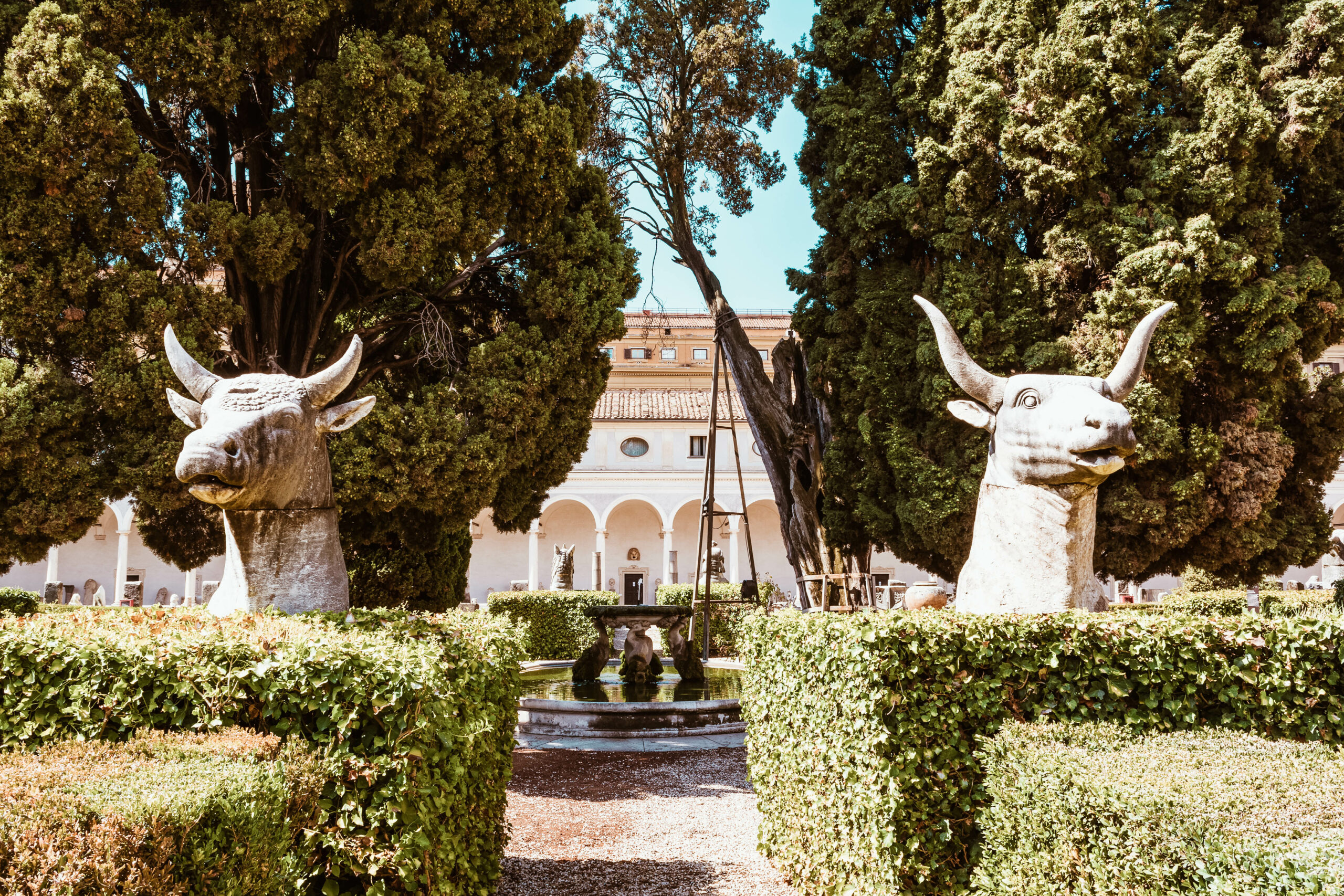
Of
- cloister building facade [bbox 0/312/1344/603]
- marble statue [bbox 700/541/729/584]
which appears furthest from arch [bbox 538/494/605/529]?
marble statue [bbox 700/541/729/584]

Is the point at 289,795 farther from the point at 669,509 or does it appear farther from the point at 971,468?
the point at 669,509

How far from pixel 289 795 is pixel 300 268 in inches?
316

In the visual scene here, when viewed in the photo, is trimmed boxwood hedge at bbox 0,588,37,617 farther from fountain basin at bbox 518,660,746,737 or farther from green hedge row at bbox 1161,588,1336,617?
green hedge row at bbox 1161,588,1336,617

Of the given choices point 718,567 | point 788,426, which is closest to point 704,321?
point 718,567

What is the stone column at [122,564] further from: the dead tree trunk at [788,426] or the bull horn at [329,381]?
the bull horn at [329,381]

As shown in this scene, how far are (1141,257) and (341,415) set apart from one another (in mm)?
8101

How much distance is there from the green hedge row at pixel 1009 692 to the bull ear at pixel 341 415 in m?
2.96

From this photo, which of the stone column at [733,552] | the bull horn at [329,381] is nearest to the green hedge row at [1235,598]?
the stone column at [733,552]

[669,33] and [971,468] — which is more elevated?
[669,33]

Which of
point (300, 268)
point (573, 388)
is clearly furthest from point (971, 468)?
point (300, 268)

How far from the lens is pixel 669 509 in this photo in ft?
105

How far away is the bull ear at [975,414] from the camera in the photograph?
4.95 meters

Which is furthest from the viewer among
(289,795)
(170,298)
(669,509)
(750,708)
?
(669,509)

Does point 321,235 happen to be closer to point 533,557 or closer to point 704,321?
point 533,557
